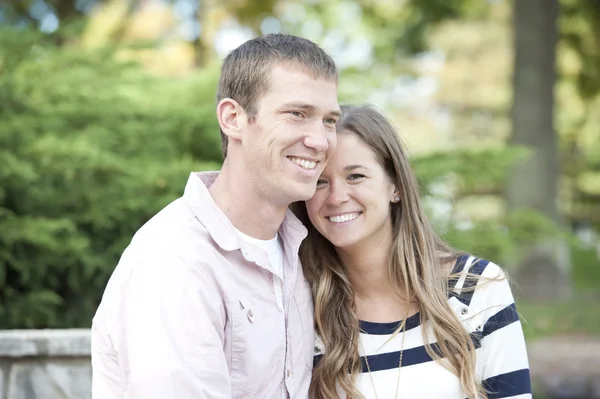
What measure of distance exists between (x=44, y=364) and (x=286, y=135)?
60.3 inches

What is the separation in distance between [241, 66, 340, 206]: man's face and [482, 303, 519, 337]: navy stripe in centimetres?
92

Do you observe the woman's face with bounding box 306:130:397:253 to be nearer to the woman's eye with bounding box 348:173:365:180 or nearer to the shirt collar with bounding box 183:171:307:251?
the woman's eye with bounding box 348:173:365:180

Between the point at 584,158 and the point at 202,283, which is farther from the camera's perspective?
the point at 584,158

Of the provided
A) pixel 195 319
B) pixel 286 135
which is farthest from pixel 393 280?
pixel 195 319

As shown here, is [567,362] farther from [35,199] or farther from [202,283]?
[202,283]

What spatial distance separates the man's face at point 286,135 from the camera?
8.68ft

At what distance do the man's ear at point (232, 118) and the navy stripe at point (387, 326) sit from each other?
0.98 m

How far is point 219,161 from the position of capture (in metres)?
5.50

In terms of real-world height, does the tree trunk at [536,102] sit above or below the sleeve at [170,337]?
above

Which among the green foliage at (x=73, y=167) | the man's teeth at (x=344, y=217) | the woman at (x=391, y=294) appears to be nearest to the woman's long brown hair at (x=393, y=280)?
the woman at (x=391, y=294)

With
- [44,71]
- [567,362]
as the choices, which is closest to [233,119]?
[44,71]

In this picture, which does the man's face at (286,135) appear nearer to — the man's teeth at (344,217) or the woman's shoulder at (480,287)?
the man's teeth at (344,217)

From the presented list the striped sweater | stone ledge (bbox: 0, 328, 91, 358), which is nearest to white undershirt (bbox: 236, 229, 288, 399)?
the striped sweater

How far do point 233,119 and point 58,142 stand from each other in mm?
1803
